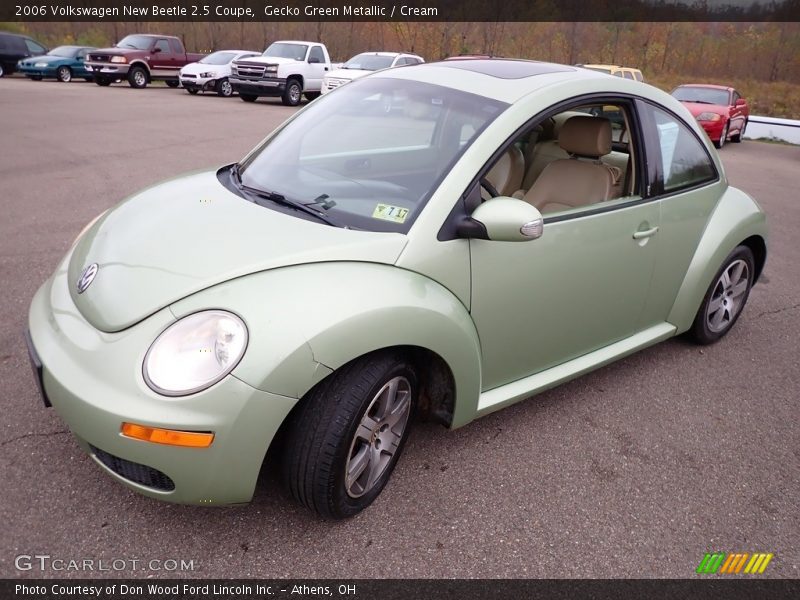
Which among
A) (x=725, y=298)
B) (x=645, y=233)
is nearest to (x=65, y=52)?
(x=725, y=298)

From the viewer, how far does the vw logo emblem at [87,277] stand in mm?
2416

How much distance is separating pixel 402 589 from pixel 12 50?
92.2ft

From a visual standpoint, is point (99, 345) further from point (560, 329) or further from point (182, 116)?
point (182, 116)

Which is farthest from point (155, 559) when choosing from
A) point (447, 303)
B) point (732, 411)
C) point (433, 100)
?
point (732, 411)

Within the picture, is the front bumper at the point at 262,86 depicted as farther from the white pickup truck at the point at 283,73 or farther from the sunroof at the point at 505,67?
the sunroof at the point at 505,67

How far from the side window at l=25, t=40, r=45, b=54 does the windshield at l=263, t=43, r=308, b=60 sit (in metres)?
10.8

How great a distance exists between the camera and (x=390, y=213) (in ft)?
8.31

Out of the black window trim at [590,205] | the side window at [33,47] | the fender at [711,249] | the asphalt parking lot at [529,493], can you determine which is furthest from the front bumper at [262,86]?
the black window trim at [590,205]

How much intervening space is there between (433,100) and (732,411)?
2311mm

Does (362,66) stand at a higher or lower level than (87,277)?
lower

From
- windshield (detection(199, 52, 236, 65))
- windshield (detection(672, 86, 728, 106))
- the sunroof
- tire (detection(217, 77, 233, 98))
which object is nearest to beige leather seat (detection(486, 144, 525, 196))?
the sunroof

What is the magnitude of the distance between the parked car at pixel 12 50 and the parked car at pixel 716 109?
23110 mm

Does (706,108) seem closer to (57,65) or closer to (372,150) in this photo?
(372,150)

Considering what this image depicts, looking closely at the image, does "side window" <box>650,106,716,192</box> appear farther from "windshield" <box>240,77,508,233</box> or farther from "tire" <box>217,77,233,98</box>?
"tire" <box>217,77,233,98</box>
